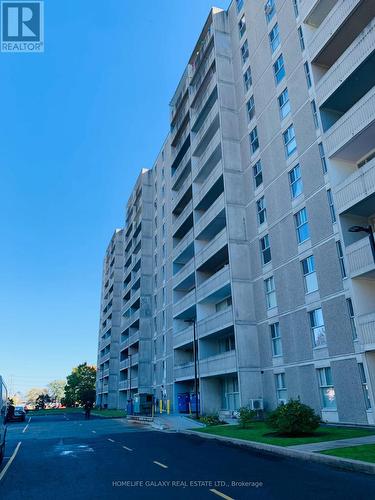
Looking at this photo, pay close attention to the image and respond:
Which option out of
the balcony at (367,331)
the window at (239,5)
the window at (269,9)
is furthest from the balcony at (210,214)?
the window at (239,5)

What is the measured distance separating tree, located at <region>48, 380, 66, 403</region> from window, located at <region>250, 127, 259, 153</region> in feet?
501

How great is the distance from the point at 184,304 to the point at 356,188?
25.0m

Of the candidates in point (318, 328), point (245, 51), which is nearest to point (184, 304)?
point (318, 328)

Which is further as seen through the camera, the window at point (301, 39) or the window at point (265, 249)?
the window at point (265, 249)

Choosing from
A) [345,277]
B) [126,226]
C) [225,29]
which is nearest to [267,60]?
[225,29]

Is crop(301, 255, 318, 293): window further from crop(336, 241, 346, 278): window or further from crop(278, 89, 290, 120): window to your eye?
crop(278, 89, 290, 120): window

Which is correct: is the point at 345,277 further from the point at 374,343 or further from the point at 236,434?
the point at 236,434

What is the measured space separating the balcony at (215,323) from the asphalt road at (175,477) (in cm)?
1381

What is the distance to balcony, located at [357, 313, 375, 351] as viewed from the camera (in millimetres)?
16641

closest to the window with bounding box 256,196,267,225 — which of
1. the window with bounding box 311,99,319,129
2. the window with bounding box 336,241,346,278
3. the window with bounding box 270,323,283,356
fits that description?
the window with bounding box 311,99,319,129

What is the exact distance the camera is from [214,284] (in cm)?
3241

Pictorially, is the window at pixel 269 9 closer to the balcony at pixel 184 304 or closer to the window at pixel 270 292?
the window at pixel 270 292

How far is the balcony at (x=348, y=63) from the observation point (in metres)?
17.3

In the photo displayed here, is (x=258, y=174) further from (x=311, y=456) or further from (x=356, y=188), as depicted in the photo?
(x=311, y=456)
